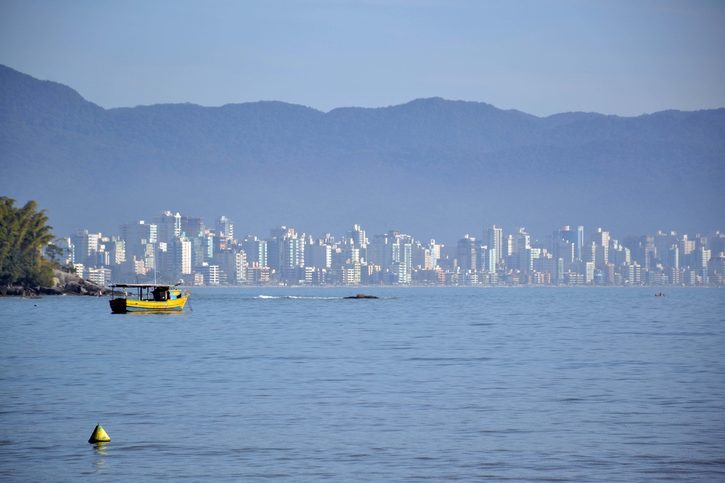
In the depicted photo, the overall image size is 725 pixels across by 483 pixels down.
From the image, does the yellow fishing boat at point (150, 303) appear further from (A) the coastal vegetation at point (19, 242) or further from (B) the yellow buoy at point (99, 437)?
(B) the yellow buoy at point (99, 437)

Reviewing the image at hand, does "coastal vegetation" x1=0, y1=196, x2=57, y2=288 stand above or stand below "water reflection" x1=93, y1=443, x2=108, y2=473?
above

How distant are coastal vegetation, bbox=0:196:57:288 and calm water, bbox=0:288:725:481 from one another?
10947cm

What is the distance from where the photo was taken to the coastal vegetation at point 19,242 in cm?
19162

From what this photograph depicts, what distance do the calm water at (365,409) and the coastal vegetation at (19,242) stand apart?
359ft

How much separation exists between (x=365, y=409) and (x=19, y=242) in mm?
156791

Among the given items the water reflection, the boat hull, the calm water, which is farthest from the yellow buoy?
the boat hull

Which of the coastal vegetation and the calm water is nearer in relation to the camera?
the calm water

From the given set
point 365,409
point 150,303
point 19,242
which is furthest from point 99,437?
point 19,242

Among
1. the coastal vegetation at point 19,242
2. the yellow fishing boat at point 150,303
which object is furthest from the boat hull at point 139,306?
the coastal vegetation at point 19,242

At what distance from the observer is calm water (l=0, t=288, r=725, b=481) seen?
33.7 metres

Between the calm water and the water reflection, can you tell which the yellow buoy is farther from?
the calm water

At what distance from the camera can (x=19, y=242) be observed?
193m

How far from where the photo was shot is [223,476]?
32.4 meters

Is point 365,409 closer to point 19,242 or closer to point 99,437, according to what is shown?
point 99,437
